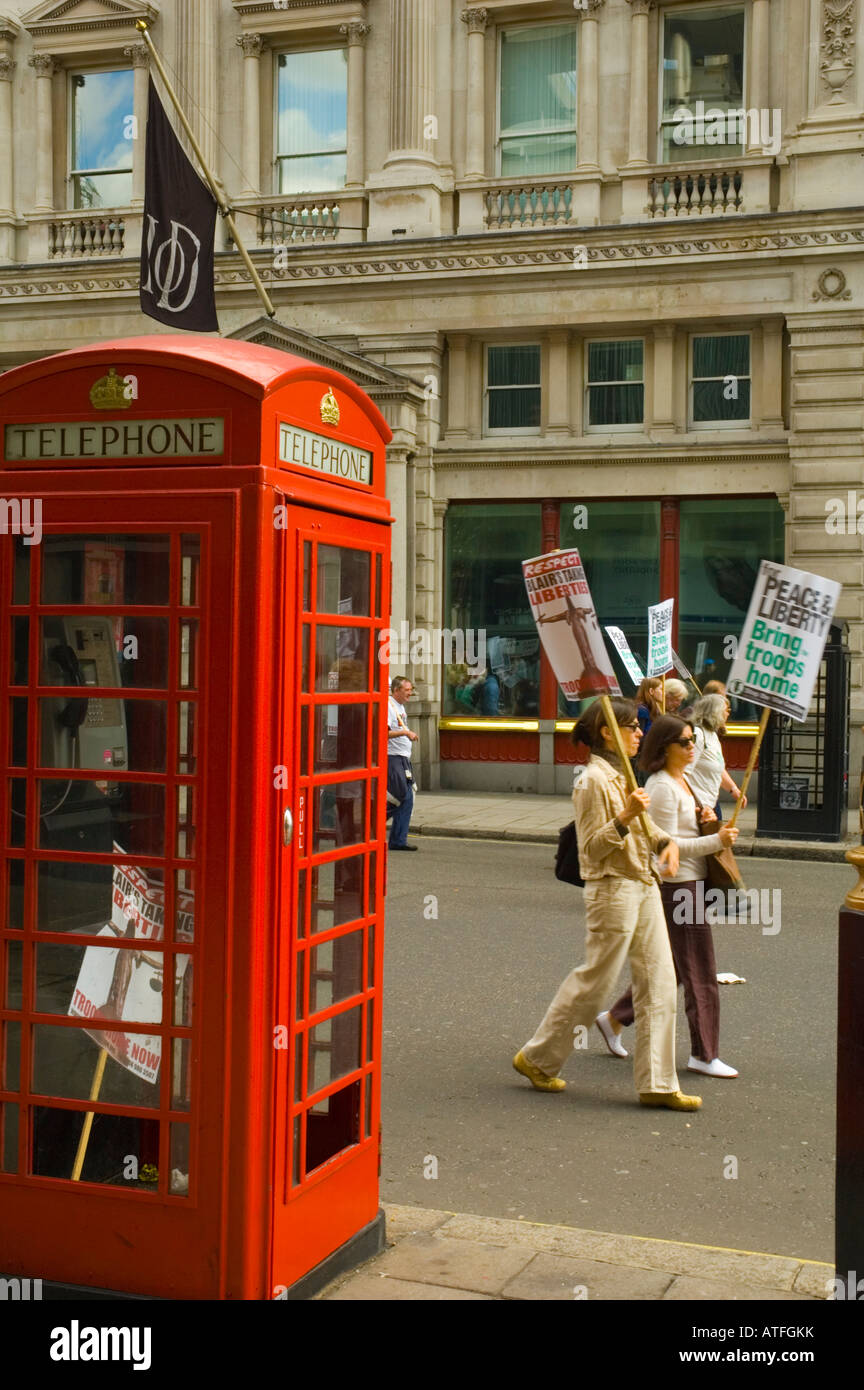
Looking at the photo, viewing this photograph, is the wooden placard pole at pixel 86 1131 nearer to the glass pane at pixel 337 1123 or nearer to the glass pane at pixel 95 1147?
the glass pane at pixel 95 1147

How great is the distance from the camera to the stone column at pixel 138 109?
22.9m

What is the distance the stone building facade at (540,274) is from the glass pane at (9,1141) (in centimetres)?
1627

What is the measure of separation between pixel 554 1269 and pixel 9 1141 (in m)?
1.67

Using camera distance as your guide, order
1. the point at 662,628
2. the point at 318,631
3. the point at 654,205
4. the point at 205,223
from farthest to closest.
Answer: the point at 654,205, the point at 205,223, the point at 662,628, the point at 318,631

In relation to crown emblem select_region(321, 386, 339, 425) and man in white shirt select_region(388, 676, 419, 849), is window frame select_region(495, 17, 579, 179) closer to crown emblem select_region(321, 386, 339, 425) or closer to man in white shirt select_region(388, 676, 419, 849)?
man in white shirt select_region(388, 676, 419, 849)

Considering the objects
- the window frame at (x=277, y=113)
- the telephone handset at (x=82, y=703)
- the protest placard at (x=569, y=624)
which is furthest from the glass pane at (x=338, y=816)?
the window frame at (x=277, y=113)

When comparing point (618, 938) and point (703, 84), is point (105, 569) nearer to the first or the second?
point (618, 938)

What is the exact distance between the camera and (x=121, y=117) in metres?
23.5

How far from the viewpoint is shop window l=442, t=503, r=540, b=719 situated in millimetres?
21672

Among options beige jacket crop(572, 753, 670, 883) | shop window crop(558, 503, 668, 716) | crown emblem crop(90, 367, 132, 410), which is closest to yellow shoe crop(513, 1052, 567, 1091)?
beige jacket crop(572, 753, 670, 883)

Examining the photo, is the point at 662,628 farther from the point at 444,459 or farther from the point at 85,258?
the point at 85,258

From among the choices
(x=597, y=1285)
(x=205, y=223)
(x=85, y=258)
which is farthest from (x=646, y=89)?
(x=597, y=1285)

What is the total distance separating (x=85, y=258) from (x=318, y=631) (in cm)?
2046

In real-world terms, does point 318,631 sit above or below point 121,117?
below
